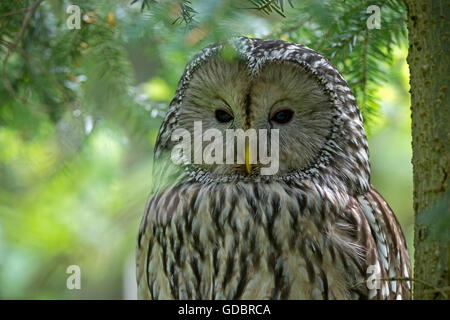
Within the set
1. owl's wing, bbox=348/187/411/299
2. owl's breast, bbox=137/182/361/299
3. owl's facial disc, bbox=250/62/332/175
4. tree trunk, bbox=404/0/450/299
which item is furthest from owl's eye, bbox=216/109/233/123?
tree trunk, bbox=404/0/450/299

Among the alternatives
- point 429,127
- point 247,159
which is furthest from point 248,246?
point 429,127

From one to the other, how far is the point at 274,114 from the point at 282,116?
43 millimetres

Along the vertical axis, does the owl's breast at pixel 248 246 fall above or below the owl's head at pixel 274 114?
below

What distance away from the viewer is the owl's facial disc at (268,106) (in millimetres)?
2590

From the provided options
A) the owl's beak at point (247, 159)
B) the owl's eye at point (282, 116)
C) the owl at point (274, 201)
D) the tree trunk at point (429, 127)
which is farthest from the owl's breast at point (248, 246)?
the tree trunk at point (429, 127)

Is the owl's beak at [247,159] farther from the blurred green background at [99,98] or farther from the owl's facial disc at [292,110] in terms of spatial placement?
the blurred green background at [99,98]

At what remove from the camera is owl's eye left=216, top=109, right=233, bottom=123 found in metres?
2.66

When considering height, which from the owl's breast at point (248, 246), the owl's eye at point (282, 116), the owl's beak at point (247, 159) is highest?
the owl's eye at point (282, 116)

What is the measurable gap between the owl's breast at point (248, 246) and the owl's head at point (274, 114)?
124 millimetres

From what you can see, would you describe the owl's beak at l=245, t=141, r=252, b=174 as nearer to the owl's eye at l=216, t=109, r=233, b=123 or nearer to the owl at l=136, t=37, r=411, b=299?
the owl at l=136, t=37, r=411, b=299

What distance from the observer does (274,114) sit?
2641 mm

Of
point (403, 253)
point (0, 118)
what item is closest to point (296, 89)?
point (403, 253)

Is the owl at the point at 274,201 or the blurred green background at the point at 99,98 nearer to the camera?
the owl at the point at 274,201

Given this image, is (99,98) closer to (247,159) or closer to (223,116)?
Result: (223,116)
